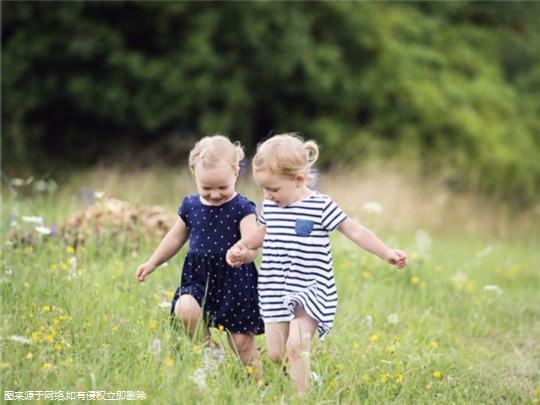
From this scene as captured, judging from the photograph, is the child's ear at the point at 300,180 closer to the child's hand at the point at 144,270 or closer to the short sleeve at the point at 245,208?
the short sleeve at the point at 245,208

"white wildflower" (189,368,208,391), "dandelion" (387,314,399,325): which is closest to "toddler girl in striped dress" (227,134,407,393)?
"white wildflower" (189,368,208,391)

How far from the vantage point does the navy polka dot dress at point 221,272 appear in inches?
151

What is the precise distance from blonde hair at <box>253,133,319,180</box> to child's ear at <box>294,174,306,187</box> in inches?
0.6

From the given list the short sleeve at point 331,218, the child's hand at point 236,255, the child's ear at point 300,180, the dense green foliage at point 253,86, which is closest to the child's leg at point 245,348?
the child's hand at point 236,255

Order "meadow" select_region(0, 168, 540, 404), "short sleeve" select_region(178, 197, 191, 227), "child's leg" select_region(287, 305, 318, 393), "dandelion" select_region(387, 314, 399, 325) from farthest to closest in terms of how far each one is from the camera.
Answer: "dandelion" select_region(387, 314, 399, 325), "short sleeve" select_region(178, 197, 191, 227), "child's leg" select_region(287, 305, 318, 393), "meadow" select_region(0, 168, 540, 404)

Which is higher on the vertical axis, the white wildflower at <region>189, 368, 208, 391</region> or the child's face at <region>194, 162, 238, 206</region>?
the child's face at <region>194, 162, 238, 206</region>

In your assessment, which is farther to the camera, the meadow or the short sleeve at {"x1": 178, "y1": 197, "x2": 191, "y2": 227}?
the short sleeve at {"x1": 178, "y1": 197, "x2": 191, "y2": 227}

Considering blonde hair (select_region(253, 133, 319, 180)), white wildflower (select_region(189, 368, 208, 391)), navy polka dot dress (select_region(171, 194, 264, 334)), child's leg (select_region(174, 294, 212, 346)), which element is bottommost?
white wildflower (select_region(189, 368, 208, 391))

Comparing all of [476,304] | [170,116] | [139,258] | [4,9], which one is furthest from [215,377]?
[4,9]

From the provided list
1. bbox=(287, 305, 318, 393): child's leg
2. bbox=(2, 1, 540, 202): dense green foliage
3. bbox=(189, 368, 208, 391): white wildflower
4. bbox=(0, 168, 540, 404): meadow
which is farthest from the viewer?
bbox=(2, 1, 540, 202): dense green foliage

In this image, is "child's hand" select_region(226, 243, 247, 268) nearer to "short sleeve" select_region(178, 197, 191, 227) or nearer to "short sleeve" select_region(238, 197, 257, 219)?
"short sleeve" select_region(238, 197, 257, 219)

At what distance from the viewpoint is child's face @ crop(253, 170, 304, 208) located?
12.0ft

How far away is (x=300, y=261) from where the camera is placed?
3672 mm

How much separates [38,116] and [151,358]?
13928 mm
